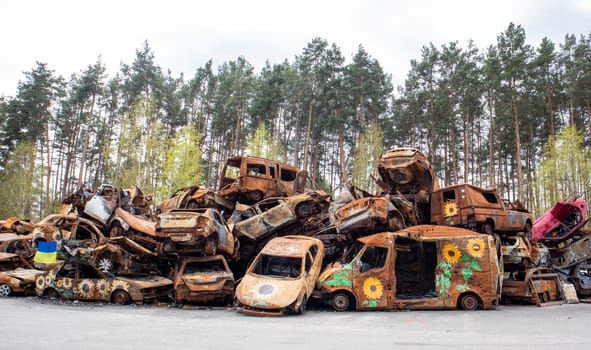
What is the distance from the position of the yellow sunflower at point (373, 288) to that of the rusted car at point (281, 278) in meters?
1.42

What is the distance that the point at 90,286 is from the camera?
37.1 feet

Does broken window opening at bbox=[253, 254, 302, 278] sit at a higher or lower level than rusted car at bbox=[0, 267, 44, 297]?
higher

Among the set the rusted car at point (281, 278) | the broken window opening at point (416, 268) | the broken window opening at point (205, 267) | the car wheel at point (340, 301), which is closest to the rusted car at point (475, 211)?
the broken window opening at point (416, 268)

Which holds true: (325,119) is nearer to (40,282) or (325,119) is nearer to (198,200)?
(198,200)

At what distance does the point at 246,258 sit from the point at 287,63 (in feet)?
129

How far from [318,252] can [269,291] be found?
99.5 inches

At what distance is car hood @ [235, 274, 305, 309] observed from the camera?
9.54m

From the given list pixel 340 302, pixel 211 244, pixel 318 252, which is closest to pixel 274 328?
pixel 340 302

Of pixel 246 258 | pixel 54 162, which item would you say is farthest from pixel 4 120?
pixel 246 258

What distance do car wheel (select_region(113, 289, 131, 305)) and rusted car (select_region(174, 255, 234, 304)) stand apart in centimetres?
137

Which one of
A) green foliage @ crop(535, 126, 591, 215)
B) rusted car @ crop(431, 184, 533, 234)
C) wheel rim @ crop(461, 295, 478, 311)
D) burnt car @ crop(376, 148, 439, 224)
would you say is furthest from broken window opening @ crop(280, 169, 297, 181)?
green foliage @ crop(535, 126, 591, 215)

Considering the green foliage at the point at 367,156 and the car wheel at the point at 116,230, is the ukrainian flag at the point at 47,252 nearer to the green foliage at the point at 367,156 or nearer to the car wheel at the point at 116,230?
the car wheel at the point at 116,230

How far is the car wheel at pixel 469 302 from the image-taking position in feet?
36.0

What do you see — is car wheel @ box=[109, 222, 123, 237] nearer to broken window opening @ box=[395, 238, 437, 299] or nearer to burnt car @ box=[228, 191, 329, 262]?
burnt car @ box=[228, 191, 329, 262]
